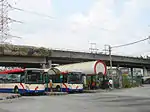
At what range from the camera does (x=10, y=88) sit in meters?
35.9

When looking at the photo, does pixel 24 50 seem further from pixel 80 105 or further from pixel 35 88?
pixel 80 105

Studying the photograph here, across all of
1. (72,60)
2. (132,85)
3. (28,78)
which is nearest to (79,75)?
(28,78)

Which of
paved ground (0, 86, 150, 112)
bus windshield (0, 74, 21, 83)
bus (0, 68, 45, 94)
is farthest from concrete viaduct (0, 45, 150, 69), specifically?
paved ground (0, 86, 150, 112)

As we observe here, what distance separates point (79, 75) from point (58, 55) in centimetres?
2718

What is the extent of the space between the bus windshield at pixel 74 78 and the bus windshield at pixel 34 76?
523 cm

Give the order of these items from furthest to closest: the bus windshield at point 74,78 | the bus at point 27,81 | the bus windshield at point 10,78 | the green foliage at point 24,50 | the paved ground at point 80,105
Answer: the green foliage at point 24,50
the bus windshield at point 74,78
the bus windshield at point 10,78
the bus at point 27,81
the paved ground at point 80,105

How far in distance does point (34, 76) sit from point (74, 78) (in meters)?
6.65

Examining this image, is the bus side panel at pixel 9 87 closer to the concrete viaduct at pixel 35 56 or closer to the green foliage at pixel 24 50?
the concrete viaduct at pixel 35 56

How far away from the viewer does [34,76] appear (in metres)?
34.2

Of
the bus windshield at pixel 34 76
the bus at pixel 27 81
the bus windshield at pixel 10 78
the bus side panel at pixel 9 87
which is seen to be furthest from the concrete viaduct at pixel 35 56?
the bus windshield at pixel 34 76

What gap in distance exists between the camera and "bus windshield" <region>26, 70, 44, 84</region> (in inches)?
1330

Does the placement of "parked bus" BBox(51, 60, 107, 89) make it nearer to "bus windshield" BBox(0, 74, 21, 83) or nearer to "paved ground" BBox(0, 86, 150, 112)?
"bus windshield" BBox(0, 74, 21, 83)

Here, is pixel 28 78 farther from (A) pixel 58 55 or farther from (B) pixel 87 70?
(A) pixel 58 55

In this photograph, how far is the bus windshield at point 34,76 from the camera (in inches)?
1330
